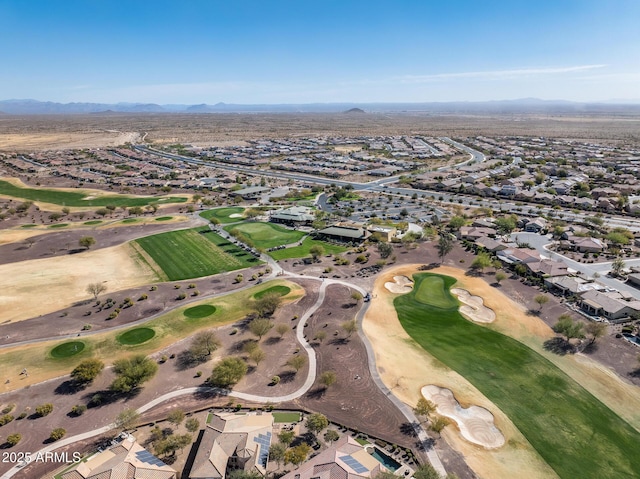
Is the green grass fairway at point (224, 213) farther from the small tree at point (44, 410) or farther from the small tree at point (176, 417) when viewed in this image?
the small tree at point (176, 417)

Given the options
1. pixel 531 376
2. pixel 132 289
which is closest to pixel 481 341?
pixel 531 376

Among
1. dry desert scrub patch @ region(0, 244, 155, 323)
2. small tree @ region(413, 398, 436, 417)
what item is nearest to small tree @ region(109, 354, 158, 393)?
dry desert scrub patch @ region(0, 244, 155, 323)

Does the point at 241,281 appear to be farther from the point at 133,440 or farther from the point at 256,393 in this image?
the point at 133,440

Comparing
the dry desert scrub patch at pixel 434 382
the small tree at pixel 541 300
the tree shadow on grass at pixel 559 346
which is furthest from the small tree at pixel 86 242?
the small tree at pixel 541 300

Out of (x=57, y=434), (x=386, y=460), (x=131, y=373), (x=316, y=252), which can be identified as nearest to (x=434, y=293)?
(x=316, y=252)

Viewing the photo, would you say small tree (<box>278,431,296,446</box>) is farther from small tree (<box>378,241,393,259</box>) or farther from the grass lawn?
small tree (<box>378,241,393,259</box>)

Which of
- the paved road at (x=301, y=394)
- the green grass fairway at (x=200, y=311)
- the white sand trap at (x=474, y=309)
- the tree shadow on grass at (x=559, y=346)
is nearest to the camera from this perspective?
the paved road at (x=301, y=394)
